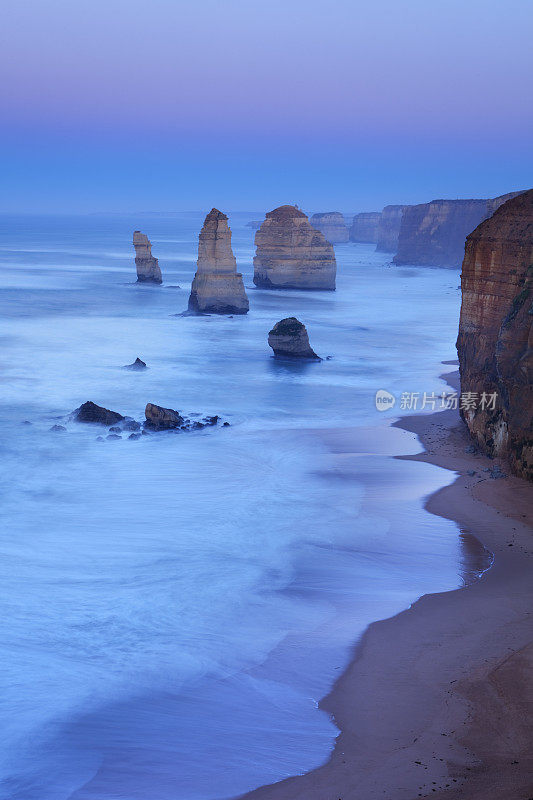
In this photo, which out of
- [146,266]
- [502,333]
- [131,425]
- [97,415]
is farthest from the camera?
[146,266]

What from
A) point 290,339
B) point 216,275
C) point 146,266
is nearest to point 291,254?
point 146,266

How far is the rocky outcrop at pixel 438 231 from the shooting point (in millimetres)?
127688

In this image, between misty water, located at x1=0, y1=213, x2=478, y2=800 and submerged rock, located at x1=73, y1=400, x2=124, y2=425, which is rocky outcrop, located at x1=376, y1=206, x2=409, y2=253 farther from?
submerged rock, located at x1=73, y1=400, x2=124, y2=425

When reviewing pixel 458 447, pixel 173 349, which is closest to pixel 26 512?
pixel 458 447

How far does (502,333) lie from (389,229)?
160902 mm

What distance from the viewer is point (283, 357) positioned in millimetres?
42531

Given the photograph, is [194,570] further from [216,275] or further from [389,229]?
[389,229]

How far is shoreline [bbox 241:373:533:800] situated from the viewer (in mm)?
8820

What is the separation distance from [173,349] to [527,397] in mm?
29846

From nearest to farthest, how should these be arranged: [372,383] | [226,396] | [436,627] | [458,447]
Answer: [436,627] → [458,447] → [226,396] → [372,383]

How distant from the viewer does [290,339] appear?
41.2 meters

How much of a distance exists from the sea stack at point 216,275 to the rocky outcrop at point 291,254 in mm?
18299

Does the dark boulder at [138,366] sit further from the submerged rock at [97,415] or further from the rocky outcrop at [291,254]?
the rocky outcrop at [291,254]

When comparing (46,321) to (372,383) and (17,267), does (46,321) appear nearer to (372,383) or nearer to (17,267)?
(372,383)
